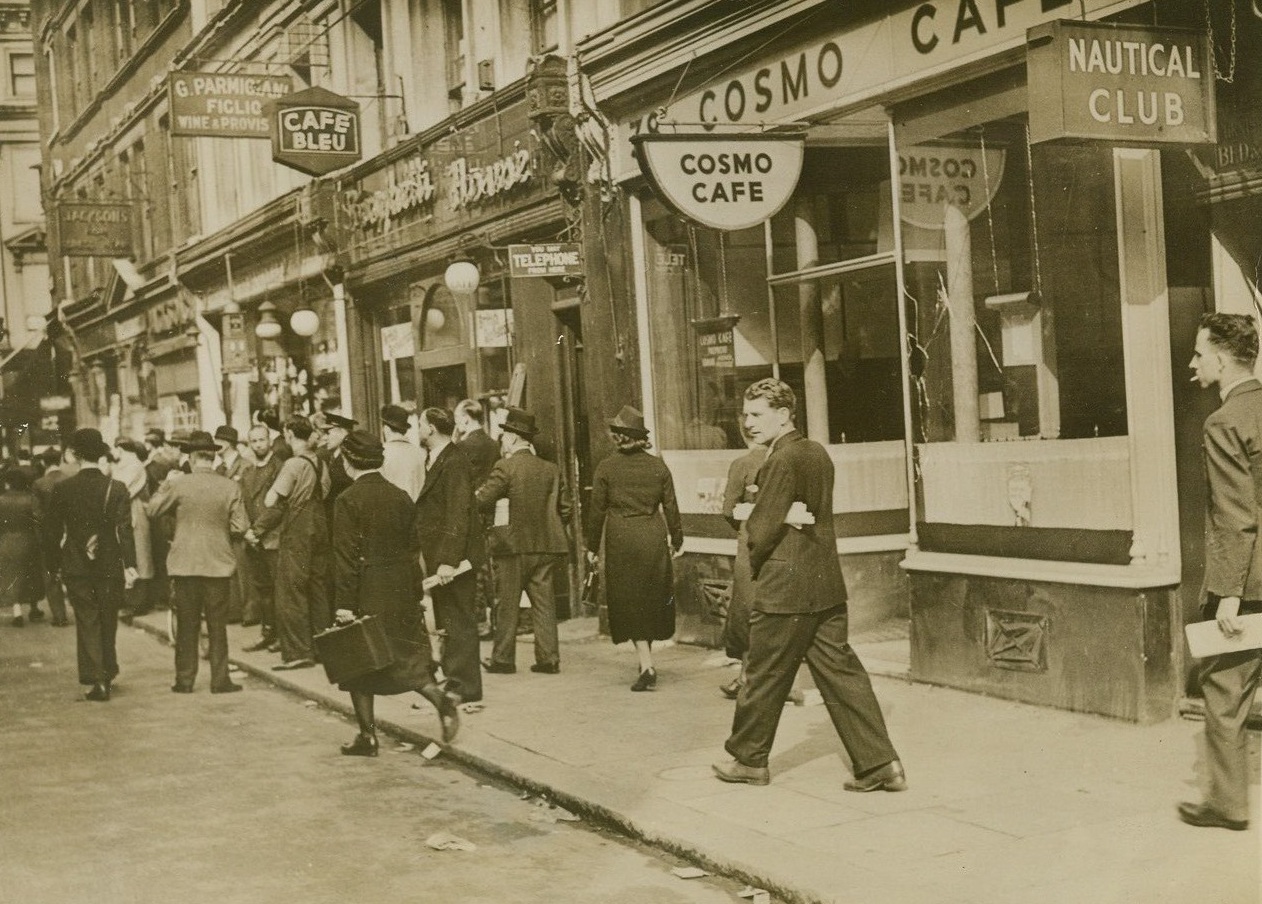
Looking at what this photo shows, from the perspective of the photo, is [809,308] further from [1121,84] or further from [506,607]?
[1121,84]

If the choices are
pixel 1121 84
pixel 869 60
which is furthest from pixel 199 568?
pixel 1121 84

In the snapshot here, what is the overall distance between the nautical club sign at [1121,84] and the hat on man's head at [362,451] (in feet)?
13.5

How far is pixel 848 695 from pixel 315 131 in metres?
13.6

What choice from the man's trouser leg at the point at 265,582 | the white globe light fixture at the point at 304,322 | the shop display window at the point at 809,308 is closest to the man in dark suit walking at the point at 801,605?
the shop display window at the point at 809,308

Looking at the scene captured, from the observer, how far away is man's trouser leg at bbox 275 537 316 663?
12867 mm

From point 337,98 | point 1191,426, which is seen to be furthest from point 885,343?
point 337,98

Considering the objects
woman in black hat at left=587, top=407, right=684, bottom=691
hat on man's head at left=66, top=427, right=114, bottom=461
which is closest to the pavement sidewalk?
woman in black hat at left=587, top=407, right=684, bottom=691

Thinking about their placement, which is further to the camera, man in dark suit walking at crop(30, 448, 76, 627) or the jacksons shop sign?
man in dark suit walking at crop(30, 448, 76, 627)

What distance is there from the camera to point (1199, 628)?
5875mm

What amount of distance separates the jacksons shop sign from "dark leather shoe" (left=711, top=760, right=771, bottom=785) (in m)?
8.40

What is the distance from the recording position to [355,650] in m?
8.78

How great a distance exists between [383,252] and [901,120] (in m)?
10.2

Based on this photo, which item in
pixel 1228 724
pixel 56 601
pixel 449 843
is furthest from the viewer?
pixel 56 601

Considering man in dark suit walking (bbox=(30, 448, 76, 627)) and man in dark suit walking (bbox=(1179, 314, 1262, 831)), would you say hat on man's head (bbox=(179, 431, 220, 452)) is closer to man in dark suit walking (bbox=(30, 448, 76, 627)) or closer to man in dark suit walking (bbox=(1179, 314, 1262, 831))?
man in dark suit walking (bbox=(30, 448, 76, 627))
